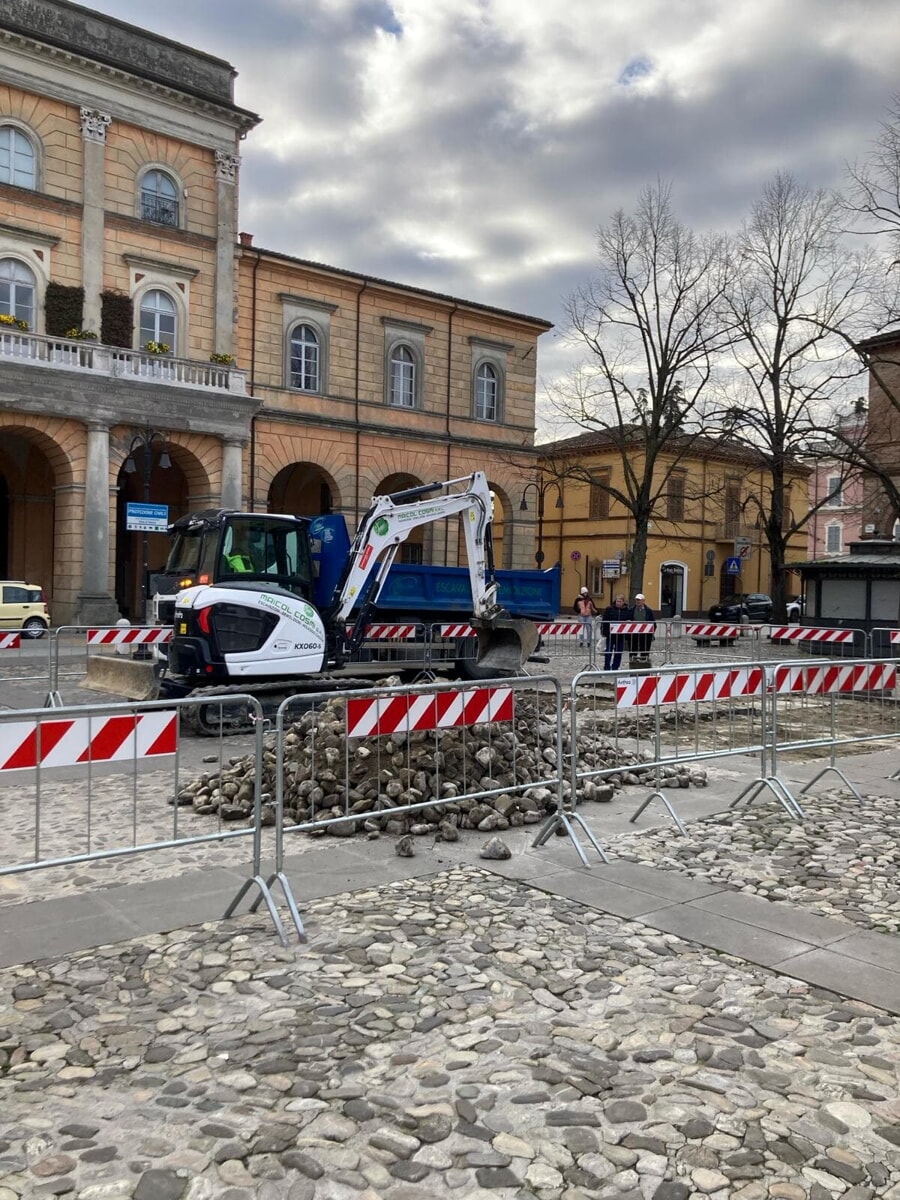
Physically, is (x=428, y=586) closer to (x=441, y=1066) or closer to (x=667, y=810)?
(x=667, y=810)

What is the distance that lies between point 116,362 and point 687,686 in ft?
76.7

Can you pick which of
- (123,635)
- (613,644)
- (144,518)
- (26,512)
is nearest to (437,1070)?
(123,635)

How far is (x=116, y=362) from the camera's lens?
27000 mm

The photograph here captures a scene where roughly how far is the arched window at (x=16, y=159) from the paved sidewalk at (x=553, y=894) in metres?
26.5

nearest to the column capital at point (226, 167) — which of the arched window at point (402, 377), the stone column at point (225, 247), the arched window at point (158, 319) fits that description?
the stone column at point (225, 247)

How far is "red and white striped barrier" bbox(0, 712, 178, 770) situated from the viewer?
4957mm

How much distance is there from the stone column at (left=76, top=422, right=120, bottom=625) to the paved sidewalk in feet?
73.0

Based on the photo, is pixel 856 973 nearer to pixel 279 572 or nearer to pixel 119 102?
pixel 279 572

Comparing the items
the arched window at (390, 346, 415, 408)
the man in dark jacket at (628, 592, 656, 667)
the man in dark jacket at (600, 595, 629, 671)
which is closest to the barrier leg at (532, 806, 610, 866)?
the man in dark jacket at (600, 595, 629, 671)

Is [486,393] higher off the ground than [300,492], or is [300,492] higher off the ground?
[486,393]

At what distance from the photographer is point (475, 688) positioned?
6945 mm

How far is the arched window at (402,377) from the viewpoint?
3491 centimetres

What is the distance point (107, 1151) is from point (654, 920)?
10.6 feet

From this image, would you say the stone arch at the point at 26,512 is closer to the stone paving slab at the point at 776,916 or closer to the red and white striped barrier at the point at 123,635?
the red and white striped barrier at the point at 123,635
